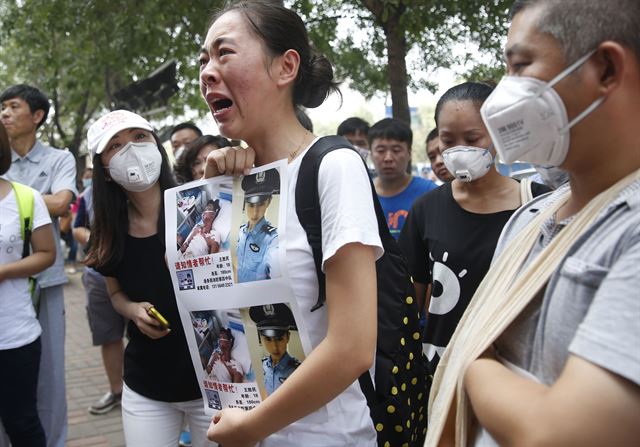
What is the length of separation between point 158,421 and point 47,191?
228cm

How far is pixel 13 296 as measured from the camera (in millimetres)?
3213

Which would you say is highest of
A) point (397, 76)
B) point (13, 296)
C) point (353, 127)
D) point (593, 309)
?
point (397, 76)

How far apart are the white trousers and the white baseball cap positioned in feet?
3.35

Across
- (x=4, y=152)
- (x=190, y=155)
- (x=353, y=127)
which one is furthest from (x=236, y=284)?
(x=353, y=127)

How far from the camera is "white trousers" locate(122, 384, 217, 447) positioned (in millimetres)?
2377

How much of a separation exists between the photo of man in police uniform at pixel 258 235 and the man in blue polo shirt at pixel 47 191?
2.49 m

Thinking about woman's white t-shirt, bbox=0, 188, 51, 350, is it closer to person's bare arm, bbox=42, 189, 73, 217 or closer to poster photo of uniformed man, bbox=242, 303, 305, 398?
person's bare arm, bbox=42, 189, 73, 217

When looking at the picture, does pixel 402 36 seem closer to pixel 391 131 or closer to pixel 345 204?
pixel 391 131

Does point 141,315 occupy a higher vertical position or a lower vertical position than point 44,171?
lower

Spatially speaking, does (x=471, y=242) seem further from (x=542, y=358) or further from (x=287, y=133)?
(x=542, y=358)

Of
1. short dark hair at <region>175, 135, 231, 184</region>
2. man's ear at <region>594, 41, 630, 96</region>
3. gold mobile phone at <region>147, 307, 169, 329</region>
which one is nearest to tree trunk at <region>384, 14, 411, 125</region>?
short dark hair at <region>175, 135, 231, 184</region>

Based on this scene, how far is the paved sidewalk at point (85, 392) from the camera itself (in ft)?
14.6

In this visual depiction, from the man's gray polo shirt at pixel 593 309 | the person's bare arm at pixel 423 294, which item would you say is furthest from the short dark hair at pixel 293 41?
the person's bare arm at pixel 423 294

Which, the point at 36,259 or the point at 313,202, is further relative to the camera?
the point at 36,259
